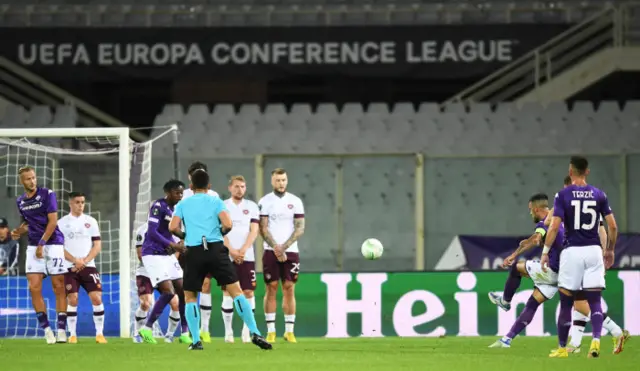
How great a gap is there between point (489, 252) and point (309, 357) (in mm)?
7750

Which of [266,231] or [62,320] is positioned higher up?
[266,231]

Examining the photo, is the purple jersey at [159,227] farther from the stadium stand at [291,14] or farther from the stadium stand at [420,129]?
the stadium stand at [291,14]

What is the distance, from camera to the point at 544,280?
12.4 meters

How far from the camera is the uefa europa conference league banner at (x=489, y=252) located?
17.8m

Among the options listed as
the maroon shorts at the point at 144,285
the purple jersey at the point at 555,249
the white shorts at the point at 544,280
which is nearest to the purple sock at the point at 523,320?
the white shorts at the point at 544,280

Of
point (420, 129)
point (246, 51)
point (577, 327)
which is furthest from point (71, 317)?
point (246, 51)

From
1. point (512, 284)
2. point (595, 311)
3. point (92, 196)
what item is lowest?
point (595, 311)

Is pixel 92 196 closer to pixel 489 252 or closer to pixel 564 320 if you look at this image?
pixel 489 252

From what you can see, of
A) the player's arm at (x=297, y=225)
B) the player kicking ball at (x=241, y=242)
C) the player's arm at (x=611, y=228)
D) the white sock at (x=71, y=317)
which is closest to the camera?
the player's arm at (x=611, y=228)

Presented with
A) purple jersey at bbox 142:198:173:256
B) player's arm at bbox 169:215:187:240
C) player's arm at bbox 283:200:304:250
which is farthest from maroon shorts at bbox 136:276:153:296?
player's arm at bbox 169:215:187:240

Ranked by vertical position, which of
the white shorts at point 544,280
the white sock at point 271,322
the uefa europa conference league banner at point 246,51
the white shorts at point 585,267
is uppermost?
the uefa europa conference league banner at point 246,51

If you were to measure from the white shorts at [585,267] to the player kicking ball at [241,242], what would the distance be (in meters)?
4.14

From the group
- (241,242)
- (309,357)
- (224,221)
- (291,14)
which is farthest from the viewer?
(291,14)

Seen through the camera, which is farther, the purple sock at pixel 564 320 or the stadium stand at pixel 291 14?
the stadium stand at pixel 291 14
